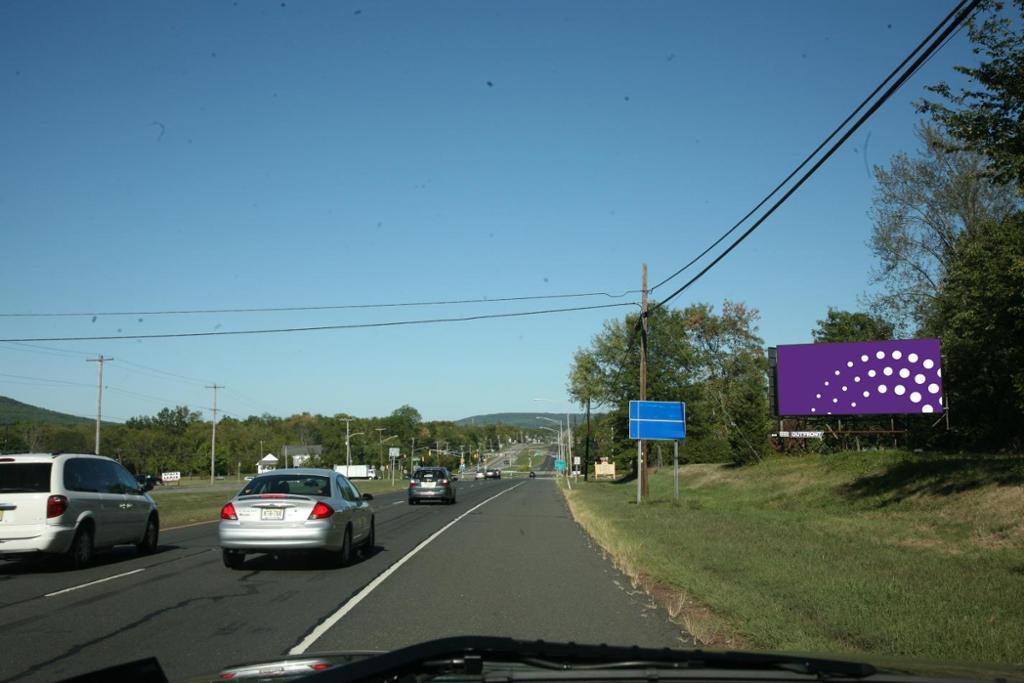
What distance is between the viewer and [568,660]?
11.9 feet

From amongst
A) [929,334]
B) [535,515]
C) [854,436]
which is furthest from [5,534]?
[929,334]

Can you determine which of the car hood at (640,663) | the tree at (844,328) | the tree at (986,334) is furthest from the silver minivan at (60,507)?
the tree at (844,328)

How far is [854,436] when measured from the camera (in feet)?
134

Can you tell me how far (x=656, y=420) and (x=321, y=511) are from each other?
22484 millimetres

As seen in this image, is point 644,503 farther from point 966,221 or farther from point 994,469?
point 966,221

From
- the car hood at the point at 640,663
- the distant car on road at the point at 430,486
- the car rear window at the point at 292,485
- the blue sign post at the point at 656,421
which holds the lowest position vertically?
the distant car on road at the point at 430,486

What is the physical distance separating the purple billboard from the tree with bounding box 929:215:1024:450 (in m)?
1.57

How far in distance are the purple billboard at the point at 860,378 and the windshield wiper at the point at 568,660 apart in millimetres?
32919

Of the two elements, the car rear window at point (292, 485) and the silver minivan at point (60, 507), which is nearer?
the silver minivan at point (60, 507)

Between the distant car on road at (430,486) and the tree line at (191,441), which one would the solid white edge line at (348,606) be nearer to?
the distant car on road at (430,486)

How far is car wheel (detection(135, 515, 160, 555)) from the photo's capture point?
16250 millimetres

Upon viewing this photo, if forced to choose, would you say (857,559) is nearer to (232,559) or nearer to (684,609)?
(684,609)

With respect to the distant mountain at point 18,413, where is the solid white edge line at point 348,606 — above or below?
below

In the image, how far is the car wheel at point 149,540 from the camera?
16.2m
